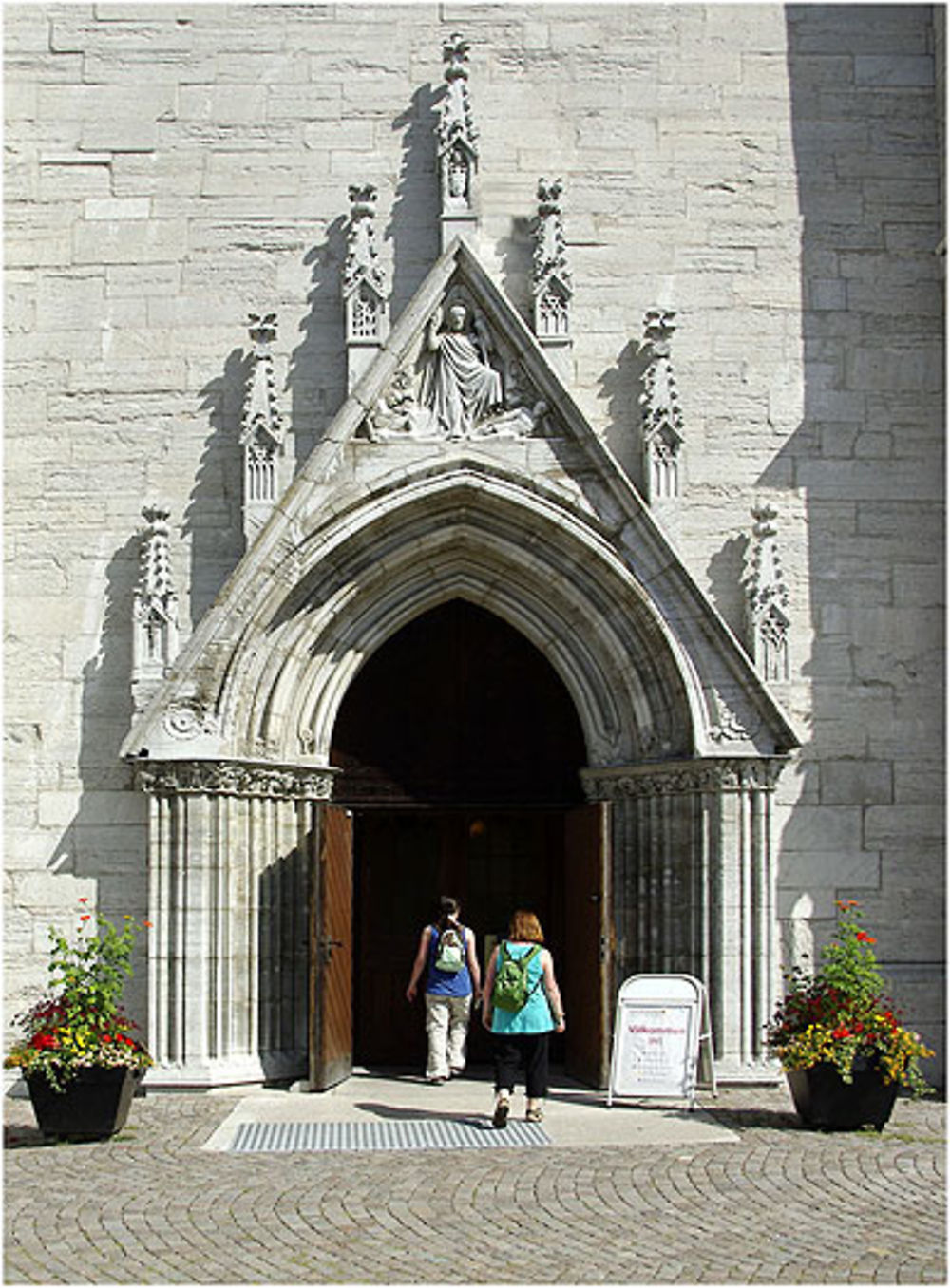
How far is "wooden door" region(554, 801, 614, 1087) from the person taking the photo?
1209 cm

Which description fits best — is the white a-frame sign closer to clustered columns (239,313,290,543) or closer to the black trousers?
the black trousers

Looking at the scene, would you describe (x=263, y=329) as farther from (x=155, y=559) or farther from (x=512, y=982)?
(x=512, y=982)

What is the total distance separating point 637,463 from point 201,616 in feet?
11.6

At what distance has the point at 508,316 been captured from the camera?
12523mm

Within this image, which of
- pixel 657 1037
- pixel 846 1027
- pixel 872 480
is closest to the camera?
pixel 846 1027

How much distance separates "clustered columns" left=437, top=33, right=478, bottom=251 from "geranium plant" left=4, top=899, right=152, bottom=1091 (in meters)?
5.78

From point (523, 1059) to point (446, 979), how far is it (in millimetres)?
1487

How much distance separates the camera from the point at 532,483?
12398 mm

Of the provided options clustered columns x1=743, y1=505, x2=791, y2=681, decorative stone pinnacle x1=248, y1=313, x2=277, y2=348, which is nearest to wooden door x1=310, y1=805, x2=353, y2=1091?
clustered columns x1=743, y1=505, x2=791, y2=681

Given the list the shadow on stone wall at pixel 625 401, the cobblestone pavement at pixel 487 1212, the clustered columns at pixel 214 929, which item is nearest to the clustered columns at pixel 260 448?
the clustered columns at pixel 214 929

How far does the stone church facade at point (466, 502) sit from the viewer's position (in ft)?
40.2

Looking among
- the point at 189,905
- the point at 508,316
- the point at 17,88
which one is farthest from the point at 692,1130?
the point at 17,88

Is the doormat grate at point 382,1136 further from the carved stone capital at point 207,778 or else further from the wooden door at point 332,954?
the carved stone capital at point 207,778

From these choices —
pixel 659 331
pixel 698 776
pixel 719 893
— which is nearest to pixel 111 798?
pixel 698 776
